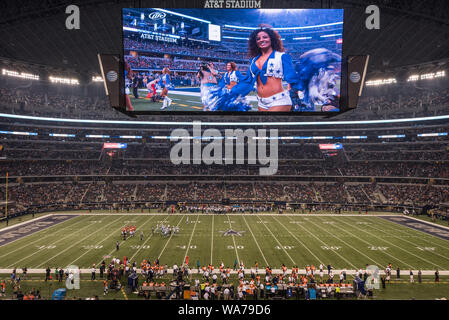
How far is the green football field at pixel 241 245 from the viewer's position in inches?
882

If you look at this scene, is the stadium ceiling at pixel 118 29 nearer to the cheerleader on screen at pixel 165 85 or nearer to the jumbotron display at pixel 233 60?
the jumbotron display at pixel 233 60

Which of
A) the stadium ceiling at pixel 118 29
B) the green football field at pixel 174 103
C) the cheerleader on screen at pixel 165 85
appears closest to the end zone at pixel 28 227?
the stadium ceiling at pixel 118 29

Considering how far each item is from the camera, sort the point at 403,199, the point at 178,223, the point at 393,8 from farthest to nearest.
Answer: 1. the point at 403,199
2. the point at 178,223
3. the point at 393,8

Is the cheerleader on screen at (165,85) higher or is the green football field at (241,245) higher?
the cheerleader on screen at (165,85)

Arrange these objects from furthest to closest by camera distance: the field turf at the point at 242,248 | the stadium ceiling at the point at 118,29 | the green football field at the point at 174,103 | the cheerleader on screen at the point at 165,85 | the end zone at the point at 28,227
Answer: the stadium ceiling at the point at 118,29, the end zone at the point at 28,227, the field turf at the point at 242,248, the cheerleader on screen at the point at 165,85, the green football field at the point at 174,103

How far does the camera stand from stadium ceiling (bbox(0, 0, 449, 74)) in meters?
29.5

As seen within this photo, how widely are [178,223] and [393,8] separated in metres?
33.8

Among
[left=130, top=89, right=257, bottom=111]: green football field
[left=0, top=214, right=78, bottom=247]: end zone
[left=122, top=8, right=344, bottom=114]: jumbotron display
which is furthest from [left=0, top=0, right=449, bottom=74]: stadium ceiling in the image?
[left=0, top=214, right=78, bottom=247]: end zone

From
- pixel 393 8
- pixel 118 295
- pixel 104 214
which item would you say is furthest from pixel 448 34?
pixel 104 214

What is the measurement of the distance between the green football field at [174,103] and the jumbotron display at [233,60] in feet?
0.09

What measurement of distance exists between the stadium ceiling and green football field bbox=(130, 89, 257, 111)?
704 inches

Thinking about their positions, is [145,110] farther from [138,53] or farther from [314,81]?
[314,81]

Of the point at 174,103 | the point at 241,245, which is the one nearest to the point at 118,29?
the point at 241,245
